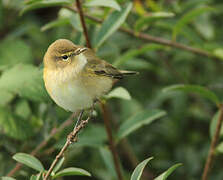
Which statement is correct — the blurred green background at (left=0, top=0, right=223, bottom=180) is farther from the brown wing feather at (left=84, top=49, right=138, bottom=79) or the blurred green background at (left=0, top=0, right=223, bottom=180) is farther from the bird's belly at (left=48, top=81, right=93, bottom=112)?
the bird's belly at (left=48, top=81, right=93, bottom=112)

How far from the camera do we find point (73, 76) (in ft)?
8.34

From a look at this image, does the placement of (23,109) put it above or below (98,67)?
below

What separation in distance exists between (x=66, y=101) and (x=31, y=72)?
2.06ft

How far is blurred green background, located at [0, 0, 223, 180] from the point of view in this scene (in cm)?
322

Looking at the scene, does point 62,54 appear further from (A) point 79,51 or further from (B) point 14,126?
(B) point 14,126

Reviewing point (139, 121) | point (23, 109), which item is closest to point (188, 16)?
point (139, 121)

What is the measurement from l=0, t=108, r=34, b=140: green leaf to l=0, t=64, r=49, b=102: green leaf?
7.7 inches

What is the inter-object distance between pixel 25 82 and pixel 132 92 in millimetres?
1967

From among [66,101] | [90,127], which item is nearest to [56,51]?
[66,101]

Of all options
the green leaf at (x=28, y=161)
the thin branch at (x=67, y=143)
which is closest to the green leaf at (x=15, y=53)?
the green leaf at (x=28, y=161)

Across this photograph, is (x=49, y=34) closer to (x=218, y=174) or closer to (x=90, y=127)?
(x=90, y=127)

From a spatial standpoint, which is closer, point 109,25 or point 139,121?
point 109,25

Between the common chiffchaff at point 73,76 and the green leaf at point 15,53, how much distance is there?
134cm

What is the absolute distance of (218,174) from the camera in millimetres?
4031
